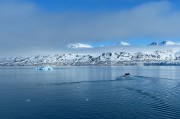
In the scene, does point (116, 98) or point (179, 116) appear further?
point (116, 98)

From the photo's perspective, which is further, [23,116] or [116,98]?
[116,98]

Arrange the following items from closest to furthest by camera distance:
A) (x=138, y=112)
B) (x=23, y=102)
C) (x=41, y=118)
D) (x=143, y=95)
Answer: (x=41, y=118) → (x=138, y=112) → (x=23, y=102) → (x=143, y=95)

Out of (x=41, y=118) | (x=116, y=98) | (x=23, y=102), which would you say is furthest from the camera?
(x=116, y=98)

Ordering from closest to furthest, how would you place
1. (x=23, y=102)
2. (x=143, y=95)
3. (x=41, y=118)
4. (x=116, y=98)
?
(x=41, y=118) → (x=23, y=102) → (x=116, y=98) → (x=143, y=95)

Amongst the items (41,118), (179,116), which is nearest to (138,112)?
(179,116)

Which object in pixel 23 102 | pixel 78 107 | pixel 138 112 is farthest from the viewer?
pixel 23 102

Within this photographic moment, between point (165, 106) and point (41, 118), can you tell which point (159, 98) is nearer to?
point (165, 106)

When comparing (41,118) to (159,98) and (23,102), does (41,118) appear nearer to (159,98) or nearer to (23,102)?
(23,102)

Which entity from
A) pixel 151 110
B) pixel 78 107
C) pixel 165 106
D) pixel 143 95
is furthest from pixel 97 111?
pixel 143 95

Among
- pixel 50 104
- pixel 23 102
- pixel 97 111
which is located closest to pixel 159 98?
pixel 97 111
